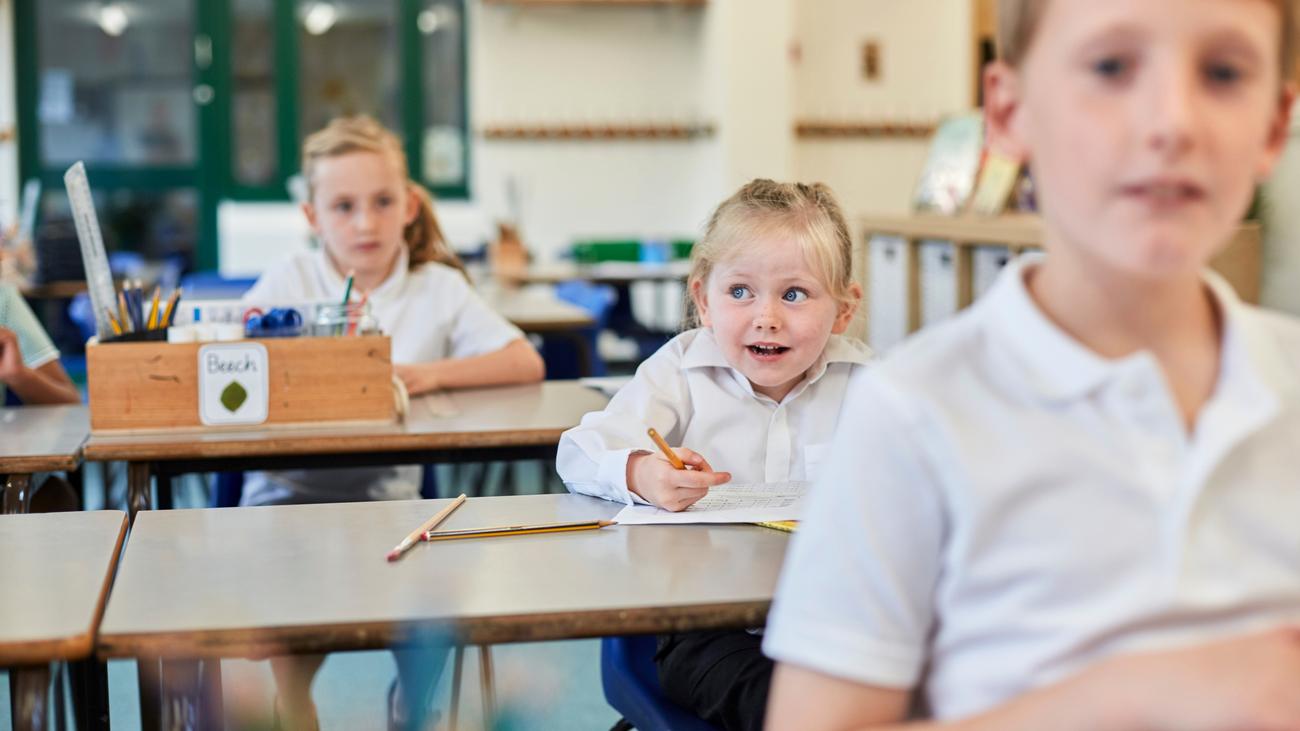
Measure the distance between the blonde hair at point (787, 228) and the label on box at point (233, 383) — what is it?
76cm

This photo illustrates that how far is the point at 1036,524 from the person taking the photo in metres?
0.83

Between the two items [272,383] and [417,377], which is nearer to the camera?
[272,383]

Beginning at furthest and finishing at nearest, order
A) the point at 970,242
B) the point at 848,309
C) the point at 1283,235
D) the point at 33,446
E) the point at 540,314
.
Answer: the point at 970,242, the point at 540,314, the point at 1283,235, the point at 33,446, the point at 848,309

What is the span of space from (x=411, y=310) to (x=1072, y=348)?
2.19 metres

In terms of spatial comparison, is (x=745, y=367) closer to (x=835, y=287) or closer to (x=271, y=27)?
(x=835, y=287)

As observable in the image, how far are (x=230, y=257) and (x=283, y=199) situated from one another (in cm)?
47

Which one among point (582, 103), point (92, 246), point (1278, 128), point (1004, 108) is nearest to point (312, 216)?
point (92, 246)

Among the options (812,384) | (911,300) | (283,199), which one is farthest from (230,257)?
(812,384)

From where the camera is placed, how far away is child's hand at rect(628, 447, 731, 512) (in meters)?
1.52

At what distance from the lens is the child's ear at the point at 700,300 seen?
1886mm

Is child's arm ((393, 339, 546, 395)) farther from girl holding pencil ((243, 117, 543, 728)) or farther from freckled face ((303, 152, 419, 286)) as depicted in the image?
freckled face ((303, 152, 419, 286))

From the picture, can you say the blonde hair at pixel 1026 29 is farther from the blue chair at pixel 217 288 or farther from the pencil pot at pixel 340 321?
the blue chair at pixel 217 288

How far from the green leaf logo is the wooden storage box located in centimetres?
4

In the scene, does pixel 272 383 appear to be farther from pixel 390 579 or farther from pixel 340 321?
pixel 390 579
